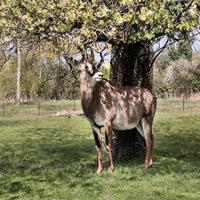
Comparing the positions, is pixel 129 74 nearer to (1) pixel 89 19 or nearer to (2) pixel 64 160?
(2) pixel 64 160

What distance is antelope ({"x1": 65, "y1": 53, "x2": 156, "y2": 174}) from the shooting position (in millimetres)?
12508

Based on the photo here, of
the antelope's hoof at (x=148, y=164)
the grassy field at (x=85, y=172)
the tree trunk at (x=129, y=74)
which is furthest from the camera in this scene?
the tree trunk at (x=129, y=74)

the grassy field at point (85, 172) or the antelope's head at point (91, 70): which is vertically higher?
the antelope's head at point (91, 70)

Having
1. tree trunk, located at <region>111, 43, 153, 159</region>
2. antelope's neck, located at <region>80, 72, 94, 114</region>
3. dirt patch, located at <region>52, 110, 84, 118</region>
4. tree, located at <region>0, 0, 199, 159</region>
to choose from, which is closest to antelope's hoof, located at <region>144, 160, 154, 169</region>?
tree trunk, located at <region>111, 43, 153, 159</region>

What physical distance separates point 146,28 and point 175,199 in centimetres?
420

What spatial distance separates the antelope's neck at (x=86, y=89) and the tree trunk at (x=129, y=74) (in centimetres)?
187

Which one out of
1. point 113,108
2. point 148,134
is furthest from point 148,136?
point 113,108

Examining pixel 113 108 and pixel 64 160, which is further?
pixel 64 160

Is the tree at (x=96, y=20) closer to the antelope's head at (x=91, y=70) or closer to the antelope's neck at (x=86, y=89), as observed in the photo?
the antelope's head at (x=91, y=70)

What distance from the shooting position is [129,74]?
14.2 meters

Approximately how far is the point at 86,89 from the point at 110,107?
0.74 metres

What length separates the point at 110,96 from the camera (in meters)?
12.8

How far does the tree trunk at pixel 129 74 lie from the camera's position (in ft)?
46.5

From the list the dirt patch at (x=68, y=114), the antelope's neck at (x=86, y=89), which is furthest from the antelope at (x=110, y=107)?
the dirt patch at (x=68, y=114)
